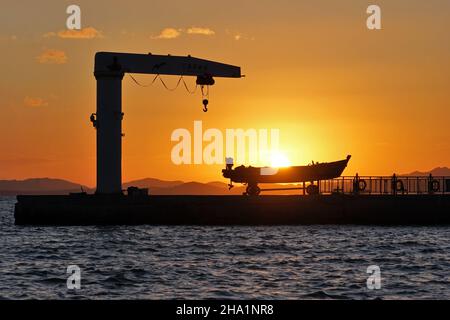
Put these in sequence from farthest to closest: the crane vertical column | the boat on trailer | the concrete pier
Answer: the boat on trailer → the concrete pier → the crane vertical column

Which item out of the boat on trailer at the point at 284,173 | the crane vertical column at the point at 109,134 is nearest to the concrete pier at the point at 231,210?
the crane vertical column at the point at 109,134

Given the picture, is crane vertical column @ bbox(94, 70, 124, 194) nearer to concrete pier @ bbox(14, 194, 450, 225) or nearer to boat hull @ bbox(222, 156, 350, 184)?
concrete pier @ bbox(14, 194, 450, 225)

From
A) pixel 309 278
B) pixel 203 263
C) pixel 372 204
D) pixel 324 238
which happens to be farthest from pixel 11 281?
pixel 372 204

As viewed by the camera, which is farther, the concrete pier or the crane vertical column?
the concrete pier

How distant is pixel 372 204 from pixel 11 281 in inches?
1245

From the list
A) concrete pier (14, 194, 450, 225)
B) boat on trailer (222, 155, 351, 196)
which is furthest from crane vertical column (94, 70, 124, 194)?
boat on trailer (222, 155, 351, 196)

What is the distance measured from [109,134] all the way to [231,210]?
9588 millimetres

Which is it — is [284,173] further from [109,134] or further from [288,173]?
[109,134]

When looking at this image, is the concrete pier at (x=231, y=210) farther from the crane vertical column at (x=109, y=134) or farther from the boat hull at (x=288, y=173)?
the boat hull at (x=288, y=173)

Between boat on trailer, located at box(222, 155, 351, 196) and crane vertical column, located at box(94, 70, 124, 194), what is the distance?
30.0ft

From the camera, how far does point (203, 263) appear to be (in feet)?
96.4

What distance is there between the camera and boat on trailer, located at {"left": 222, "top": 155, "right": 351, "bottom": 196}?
54.3m

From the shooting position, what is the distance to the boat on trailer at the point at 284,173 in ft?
178
